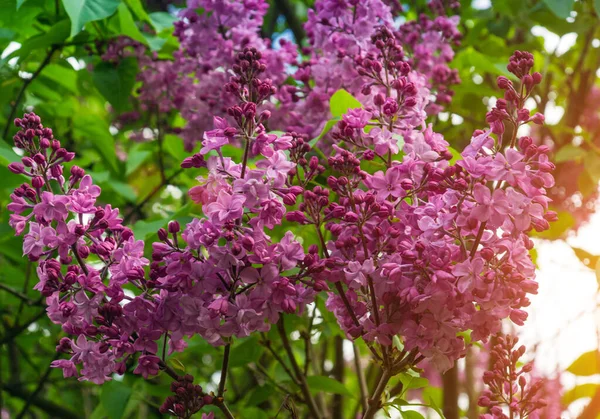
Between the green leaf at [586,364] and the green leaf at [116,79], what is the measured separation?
4.94ft

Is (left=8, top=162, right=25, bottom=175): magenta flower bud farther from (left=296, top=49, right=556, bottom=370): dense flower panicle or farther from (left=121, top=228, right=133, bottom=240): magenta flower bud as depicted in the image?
(left=296, top=49, right=556, bottom=370): dense flower panicle

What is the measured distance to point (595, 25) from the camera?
2432mm

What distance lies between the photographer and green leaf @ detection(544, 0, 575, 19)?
1.79 m

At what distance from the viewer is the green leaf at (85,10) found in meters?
1.44

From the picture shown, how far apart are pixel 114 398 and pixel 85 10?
993 mm

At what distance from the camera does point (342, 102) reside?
142cm

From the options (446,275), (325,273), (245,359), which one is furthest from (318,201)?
(245,359)

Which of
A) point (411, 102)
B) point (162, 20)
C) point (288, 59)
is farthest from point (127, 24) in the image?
point (411, 102)

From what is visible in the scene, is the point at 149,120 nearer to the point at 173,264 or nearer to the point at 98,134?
the point at 98,134

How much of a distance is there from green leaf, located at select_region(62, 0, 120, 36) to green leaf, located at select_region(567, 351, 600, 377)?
157 centimetres

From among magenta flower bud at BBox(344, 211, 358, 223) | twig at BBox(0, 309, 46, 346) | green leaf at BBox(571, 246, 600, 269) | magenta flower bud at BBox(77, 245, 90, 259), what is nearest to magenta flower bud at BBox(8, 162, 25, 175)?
magenta flower bud at BBox(77, 245, 90, 259)

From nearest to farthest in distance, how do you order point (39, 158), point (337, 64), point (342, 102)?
point (39, 158)
point (342, 102)
point (337, 64)

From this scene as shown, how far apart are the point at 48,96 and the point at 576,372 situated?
2022 millimetres

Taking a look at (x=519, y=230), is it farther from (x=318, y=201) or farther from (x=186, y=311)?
(x=186, y=311)
